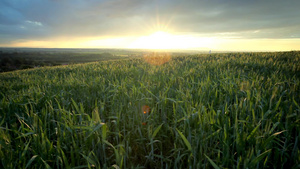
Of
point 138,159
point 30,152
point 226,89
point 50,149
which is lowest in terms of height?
point 138,159

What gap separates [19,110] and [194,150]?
9.60ft

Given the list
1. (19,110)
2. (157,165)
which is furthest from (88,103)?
(157,165)

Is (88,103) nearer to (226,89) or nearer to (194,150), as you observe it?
(194,150)

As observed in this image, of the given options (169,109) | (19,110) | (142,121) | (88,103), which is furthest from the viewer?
(88,103)

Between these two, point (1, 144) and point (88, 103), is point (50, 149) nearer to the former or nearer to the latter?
point (1, 144)

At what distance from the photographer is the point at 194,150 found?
48.8 inches

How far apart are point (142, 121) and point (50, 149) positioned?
1.03 m

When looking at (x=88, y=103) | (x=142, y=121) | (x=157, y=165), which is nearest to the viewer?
(x=157, y=165)

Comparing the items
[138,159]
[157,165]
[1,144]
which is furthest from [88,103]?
[157,165]

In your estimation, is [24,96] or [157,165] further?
[24,96]

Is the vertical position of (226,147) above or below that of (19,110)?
above

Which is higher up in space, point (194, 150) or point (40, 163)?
point (194, 150)

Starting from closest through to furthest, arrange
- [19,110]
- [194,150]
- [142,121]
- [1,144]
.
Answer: [194,150] → [1,144] → [142,121] → [19,110]

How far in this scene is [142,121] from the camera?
1973 mm
